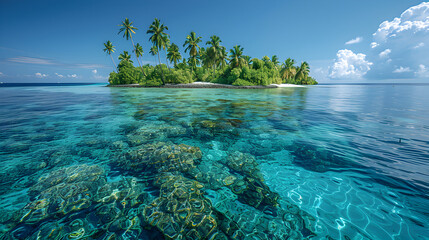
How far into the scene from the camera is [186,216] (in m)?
2.55

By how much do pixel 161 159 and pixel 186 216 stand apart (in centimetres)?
202

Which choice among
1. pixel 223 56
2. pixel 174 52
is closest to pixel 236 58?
pixel 223 56

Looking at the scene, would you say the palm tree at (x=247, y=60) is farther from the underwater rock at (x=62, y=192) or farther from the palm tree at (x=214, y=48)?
the underwater rock at (x=62, y=192)

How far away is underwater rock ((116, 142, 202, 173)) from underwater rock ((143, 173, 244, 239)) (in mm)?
870

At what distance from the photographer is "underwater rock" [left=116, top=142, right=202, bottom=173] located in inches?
157

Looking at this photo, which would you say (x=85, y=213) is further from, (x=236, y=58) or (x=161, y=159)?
(x=236, y=58)

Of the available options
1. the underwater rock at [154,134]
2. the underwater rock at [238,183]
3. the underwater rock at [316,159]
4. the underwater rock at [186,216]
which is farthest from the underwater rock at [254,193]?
the underwater rock at [154,134]

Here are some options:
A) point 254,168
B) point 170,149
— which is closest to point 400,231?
point 254,168

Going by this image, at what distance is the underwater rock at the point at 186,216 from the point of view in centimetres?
234

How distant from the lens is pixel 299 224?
254 cm

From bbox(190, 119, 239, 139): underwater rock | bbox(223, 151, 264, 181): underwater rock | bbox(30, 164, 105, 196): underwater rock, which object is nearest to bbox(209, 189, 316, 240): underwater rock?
bbox(223, 151, 264, 181): underwater rock

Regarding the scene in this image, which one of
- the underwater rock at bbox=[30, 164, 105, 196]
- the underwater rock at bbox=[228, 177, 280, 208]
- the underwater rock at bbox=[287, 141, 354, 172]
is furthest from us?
the underwater rock at bbox=[287, 141, 354, 172]

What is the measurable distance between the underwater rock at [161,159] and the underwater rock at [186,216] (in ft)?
2.85

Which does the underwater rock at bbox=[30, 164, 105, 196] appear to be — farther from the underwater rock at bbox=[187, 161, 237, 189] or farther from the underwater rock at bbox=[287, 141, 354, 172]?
the underwater rock at bbox=[287, 141, 354, 172]
